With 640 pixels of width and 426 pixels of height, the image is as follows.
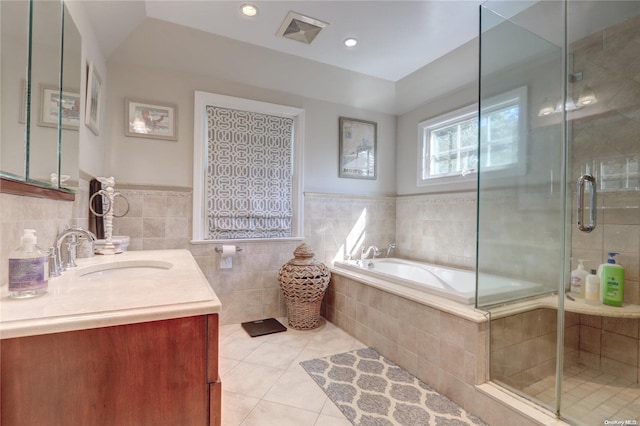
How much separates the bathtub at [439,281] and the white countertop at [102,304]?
1597 millimetres

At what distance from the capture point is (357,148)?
3516 mm

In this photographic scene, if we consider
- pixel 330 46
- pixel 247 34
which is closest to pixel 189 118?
pixel 247 34

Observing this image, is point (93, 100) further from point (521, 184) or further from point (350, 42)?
point (521, 184)

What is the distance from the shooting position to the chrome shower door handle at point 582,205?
196 cm

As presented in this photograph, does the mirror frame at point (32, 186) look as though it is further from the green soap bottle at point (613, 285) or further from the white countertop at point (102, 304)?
the green soap bottle at point (613, 285)

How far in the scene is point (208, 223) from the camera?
111 inches

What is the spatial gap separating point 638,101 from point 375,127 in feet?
7.29

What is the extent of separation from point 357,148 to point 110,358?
10.3ft

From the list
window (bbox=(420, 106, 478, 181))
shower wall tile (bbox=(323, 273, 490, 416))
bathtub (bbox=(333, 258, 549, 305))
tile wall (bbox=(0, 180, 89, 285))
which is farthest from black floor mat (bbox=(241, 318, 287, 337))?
window (bbox=(420, 106, 478, 181))

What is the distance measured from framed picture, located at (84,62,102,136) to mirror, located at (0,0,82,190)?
287mm

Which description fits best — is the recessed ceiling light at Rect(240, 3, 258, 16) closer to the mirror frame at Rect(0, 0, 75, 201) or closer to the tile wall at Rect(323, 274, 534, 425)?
the mirror frame at Rect(0, 0, 75, 201)

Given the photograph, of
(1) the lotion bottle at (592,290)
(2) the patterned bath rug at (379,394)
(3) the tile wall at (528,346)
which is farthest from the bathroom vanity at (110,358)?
(1) the lotion bottle at (592,290)

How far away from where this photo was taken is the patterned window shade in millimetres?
2842

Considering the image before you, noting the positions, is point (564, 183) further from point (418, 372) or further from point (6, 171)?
point (6, 171)
